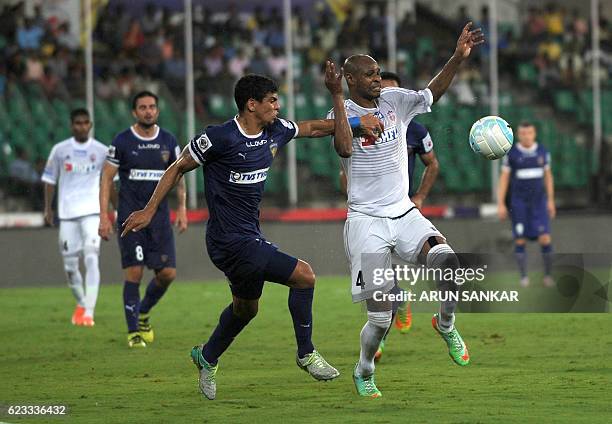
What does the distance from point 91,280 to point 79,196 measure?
94 centimetres

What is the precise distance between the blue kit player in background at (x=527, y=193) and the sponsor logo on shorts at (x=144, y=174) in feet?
21.6

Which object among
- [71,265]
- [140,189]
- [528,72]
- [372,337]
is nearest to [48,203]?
[71,265]

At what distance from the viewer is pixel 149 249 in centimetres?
1202

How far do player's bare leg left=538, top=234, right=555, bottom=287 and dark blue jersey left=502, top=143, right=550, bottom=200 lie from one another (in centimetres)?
56

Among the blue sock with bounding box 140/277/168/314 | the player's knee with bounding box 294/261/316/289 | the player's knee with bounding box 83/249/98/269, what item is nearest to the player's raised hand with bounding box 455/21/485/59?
the player's knee with bounding box 294/261/316/289

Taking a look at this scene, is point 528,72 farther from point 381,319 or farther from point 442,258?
point 381,319

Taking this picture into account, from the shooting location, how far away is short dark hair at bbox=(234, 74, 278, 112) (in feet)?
27.2

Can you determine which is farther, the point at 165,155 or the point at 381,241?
the point at 165,155

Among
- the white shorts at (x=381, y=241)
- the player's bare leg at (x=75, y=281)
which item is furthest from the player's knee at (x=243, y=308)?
the player's bare leg at (x=75, y=281)

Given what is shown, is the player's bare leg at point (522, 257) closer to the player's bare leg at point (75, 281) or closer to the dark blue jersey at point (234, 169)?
the player's bare leg at point (75, 281)

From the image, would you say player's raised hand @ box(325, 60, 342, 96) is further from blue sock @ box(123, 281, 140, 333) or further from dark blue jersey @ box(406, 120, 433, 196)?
blue sock @ box(123, 281, 140, 333)

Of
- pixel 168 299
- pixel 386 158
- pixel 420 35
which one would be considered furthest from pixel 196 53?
pixel 386 158

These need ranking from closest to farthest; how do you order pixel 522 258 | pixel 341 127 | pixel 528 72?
pixel 341 127, pixel 522 258, pixel 528 72

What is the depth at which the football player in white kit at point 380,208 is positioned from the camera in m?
8.35
